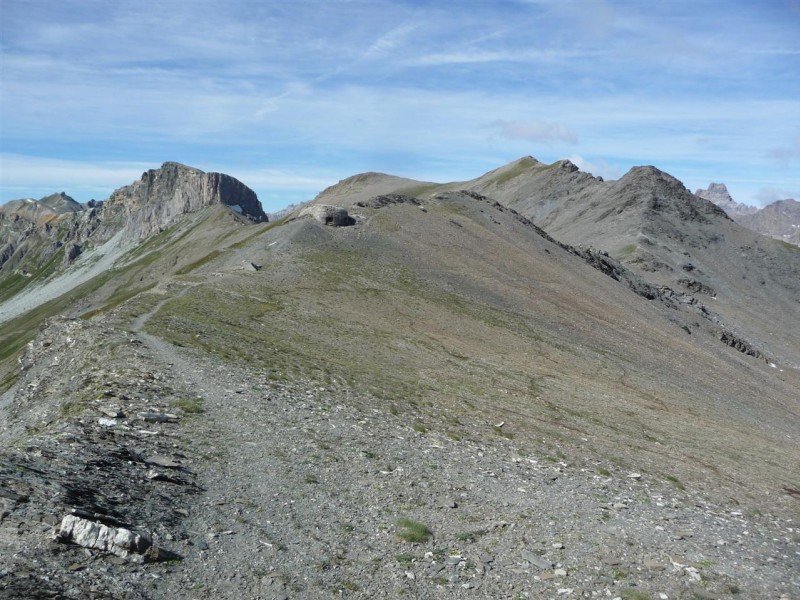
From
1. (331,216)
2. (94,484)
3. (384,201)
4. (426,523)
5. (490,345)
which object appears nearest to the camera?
(94,484)

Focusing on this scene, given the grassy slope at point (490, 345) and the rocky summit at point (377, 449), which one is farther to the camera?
the grassy slope at point (490, 345)

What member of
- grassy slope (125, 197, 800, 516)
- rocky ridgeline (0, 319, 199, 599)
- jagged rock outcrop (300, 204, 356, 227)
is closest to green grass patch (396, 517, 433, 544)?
rocky ridgeline (0, 319, 199, 599)

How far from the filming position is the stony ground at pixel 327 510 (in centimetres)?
1306

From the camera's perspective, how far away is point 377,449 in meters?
22.5

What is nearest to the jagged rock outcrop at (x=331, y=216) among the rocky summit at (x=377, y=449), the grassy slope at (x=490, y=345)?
the grassy slope at (x=490, y=345)

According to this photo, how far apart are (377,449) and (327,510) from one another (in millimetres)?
5670

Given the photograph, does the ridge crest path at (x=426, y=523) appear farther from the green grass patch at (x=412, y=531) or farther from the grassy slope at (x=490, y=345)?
the grassy slope at (x=490, y=345)

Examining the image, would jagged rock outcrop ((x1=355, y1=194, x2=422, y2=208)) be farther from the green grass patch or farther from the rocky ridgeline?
the green grass patch

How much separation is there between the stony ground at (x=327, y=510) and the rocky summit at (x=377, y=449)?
8 centimetres

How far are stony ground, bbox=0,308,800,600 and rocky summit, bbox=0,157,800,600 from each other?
0.08 meters

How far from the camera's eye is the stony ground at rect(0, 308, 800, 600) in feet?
42.8

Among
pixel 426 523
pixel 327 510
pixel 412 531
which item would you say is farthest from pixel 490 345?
pixel 412 531

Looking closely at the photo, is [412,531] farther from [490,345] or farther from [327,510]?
[490,345]

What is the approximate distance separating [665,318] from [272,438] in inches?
3039
